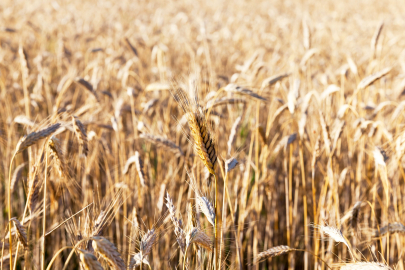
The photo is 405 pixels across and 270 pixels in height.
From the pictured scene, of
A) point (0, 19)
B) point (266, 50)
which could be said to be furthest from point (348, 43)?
point (0, 19)

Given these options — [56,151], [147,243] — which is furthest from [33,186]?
[147,243]

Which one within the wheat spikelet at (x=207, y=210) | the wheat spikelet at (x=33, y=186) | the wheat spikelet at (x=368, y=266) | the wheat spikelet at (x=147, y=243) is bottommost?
the wheat spikelet at (x=368, y=266)

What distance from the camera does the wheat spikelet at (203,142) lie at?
930 millimetres

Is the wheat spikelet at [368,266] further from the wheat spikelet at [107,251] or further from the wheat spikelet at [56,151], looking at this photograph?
the wheat spikelet at [56,151]

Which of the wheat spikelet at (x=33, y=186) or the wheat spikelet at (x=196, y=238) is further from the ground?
the wheat spikelet at (x=33, y=186)

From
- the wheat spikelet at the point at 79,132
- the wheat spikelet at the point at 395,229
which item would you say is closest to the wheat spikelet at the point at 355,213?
the wheat spikelet at the point at 395,229

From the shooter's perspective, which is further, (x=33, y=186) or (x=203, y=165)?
(x=203, y=165)

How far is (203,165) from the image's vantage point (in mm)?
1644

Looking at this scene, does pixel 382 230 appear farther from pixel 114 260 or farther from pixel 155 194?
pixel 155 194

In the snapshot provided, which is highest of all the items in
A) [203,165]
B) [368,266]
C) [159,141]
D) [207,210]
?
[159,141]

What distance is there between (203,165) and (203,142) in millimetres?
719

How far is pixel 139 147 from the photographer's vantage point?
2441 millimetres

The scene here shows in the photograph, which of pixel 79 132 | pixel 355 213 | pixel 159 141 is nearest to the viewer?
pixel 79 132

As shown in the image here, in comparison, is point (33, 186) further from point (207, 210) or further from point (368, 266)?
point (368, 266)
